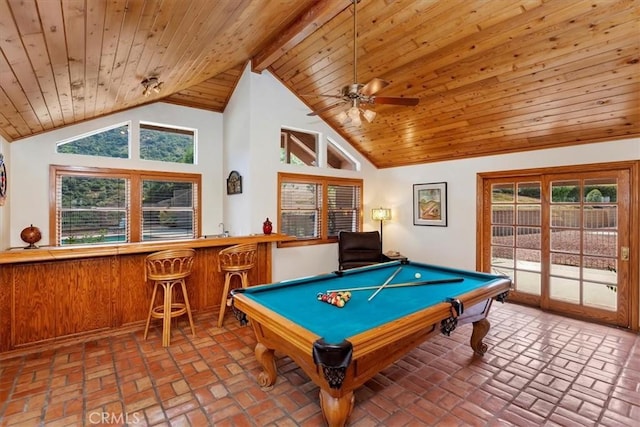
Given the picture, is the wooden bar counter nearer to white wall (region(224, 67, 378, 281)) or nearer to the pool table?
white wall (region(224, 67, 378, 281))

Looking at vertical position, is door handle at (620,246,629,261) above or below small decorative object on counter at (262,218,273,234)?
below

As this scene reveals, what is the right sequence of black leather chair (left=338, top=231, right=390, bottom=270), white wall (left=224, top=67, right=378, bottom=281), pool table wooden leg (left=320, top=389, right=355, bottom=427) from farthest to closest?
black leather chair (left=338, top=231, right=390, bottom=270)
white wall (left=224, top=67, right=378, bottom=281)
pool table wooden leg (left=320, top=389, right=355, bottom=427)

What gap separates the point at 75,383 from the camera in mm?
2572

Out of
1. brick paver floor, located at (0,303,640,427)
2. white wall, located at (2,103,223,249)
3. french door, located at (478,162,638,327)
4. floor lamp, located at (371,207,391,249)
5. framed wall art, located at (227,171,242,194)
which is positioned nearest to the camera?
brick paver floor, located at (0,303,640,427)

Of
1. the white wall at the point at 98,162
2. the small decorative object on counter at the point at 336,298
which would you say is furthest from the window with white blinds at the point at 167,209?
the small decorative object on counter at the point at 336,298

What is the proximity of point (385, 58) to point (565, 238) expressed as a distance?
11.6ft

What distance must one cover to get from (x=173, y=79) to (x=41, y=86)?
4.94ft

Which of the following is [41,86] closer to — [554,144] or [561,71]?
[561,71]

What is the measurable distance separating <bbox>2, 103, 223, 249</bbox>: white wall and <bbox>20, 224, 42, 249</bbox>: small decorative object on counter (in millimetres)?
211

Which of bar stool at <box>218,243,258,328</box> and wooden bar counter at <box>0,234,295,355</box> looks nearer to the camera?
wooden bar counter at <box>0,234,295,355</box>

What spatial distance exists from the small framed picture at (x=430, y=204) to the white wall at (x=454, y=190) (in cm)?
8

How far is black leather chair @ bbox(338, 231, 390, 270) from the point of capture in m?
5.56

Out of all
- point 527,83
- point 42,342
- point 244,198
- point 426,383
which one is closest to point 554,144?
point 527,83

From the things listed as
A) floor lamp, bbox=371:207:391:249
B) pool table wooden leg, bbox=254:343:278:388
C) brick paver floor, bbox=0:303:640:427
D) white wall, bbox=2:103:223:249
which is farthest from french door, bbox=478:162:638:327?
white wall, bbox=2:103:223:249
